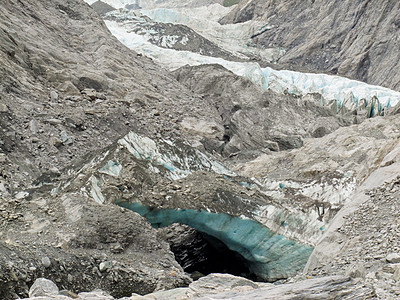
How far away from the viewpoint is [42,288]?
4.48 m

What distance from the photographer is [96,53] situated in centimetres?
1780

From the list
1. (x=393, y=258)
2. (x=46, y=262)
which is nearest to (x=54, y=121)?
(x=46, y=262)

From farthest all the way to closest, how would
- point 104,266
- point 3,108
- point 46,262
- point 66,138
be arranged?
point 66,138
point 3,108
point 104,266
point 46,262

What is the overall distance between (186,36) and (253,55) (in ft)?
21.9

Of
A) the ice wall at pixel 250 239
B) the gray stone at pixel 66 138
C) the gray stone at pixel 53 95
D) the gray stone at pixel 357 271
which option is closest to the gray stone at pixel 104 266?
the ice wall at pixel 250 239

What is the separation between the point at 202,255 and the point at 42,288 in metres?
5.11

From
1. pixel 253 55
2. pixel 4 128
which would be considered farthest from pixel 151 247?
pixel 253 55

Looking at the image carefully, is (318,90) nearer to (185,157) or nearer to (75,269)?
(185,157)

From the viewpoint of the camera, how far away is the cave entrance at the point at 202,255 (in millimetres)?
9078

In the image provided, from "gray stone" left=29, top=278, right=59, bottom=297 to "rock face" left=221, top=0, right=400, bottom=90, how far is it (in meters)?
28.3

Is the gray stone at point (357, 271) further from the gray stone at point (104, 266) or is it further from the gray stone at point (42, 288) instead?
the gray stone at point (42, 288)

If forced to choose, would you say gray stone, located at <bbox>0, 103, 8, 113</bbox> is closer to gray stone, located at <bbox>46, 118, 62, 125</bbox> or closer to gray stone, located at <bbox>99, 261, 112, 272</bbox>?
gray stone, located at <bbox>46, 118, 62, 125</bbox>

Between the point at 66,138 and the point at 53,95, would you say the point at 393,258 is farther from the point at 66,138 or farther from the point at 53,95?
the point at 53,95

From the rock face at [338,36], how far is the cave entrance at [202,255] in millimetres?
23744
